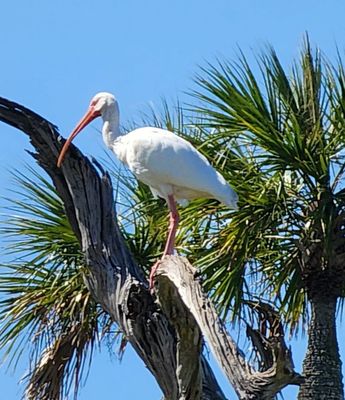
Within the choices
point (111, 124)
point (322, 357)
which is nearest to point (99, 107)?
point (111, 124)

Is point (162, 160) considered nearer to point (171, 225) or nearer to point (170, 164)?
point (170, 164)

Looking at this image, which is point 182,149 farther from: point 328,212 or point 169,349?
point 169,349

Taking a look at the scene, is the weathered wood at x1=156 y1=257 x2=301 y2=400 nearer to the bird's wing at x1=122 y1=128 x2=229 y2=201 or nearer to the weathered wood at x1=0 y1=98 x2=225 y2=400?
the weathered wood at x1=0 y1=98 x2=225 y2=400

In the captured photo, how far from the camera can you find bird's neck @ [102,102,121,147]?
350 inches

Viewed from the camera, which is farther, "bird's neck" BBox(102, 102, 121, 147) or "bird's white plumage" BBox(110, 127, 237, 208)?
"bird's neck" BBox(102, 102, 121, 147)

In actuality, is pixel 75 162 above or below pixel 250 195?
below

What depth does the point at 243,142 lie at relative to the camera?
898 centimetres

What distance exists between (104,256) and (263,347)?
1317 mm

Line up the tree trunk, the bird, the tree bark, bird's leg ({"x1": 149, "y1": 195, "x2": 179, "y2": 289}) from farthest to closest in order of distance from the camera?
the tree trunk
the bird
bird's leg ({"x1": 149, "y1": 195, "x2": 179, "y2": 289})
the tree bark

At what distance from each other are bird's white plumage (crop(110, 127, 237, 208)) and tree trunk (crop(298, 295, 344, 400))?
1.01m

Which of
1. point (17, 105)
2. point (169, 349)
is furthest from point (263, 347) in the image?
point (17, 105)

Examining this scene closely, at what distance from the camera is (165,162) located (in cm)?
852

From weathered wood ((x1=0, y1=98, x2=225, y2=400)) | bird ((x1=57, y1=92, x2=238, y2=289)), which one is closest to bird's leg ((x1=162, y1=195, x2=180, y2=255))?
bird ((x1=57, y1=92, x2=238, y2=289))

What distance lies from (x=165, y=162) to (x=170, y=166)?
48 millimetres
